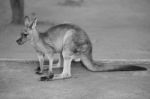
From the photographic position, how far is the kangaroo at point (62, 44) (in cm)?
510

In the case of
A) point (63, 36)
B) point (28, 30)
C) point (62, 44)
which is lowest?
point (62, 44)

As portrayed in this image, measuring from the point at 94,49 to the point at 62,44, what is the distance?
2.01 m

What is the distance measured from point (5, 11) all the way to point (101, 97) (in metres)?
8.45

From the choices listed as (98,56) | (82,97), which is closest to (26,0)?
(98,56)

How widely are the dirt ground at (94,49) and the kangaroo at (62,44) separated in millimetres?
Result: 149

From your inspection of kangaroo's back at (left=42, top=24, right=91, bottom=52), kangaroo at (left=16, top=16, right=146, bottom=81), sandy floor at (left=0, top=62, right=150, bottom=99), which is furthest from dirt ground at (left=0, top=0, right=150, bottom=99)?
kangaroo's back at (left=42, top=24, right=91, bottom=52)

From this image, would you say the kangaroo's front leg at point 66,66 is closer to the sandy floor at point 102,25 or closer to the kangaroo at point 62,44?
the kangaroo at point 62,44

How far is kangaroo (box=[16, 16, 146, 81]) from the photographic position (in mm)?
5102

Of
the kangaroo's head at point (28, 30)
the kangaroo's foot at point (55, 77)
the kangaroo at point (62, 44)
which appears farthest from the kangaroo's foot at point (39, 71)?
the kangaroo's head at point (28, 30)

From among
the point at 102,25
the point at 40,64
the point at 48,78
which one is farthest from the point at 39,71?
the point at 102,25

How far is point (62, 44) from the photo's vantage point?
5254 mm

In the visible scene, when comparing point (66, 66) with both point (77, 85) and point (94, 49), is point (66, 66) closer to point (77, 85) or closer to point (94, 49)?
point (77, 85)

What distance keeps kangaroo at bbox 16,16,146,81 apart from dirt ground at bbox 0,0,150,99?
15 cm

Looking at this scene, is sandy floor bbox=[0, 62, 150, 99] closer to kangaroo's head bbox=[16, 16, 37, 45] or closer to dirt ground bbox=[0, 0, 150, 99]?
dirt ground bbox=[0, 0, 150, 99]
